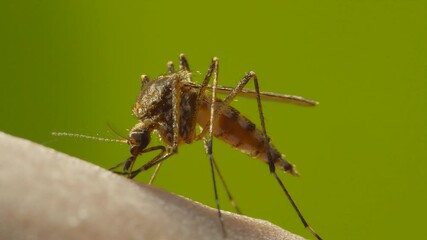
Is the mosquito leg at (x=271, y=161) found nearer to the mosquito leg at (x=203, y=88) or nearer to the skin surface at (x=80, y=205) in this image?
the mosquito leg at (x=203, y=88)

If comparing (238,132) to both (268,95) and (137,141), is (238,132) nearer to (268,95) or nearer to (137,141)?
(268,95)

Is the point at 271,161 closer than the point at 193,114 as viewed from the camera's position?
Yes

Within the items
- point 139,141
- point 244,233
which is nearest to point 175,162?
point 139,141

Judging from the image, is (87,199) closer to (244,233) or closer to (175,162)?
(244,233)

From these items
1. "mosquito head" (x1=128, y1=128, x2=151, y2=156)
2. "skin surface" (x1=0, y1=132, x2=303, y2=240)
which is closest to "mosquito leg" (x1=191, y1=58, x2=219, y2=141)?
"mosquito head" (x1=128, y1=128, x2=151, y2=156)

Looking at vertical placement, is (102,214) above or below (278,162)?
above

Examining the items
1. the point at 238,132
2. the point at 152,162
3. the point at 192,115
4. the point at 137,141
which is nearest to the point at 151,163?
the point at 152,162
